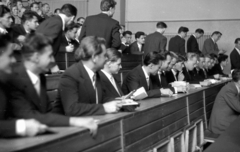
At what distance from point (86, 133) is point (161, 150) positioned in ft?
4.05

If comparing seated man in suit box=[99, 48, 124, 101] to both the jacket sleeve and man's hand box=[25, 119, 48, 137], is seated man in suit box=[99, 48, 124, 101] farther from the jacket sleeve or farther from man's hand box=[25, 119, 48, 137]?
man's hand box=[25, 119, 48, 137]

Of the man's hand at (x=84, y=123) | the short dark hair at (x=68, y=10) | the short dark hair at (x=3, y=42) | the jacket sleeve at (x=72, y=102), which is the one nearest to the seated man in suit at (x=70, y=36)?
the short dark hair at (x=68, y=10)

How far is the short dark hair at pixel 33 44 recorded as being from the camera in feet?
6.50

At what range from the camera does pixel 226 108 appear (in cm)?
520

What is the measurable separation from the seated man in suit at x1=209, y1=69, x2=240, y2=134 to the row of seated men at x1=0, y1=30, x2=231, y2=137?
1.09 meters

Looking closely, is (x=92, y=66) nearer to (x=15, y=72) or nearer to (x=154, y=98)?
(x=15, y=72)

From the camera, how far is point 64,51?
5566mm

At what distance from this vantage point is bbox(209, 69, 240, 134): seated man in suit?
5.09 meters

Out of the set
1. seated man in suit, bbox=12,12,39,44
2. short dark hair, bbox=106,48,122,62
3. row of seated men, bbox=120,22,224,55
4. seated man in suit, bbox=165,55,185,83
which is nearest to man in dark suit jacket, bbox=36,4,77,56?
short dark hair, bbox=106,48,122,62

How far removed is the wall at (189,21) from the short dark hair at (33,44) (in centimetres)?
1134

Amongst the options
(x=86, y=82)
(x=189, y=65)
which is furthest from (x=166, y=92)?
(x=189, y=65)

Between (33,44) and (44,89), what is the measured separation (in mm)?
430

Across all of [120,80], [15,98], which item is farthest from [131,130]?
[120,80]

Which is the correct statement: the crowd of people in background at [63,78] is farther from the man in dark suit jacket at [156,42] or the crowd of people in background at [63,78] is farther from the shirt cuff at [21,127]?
the man in dark suit jacket at [156,42]
